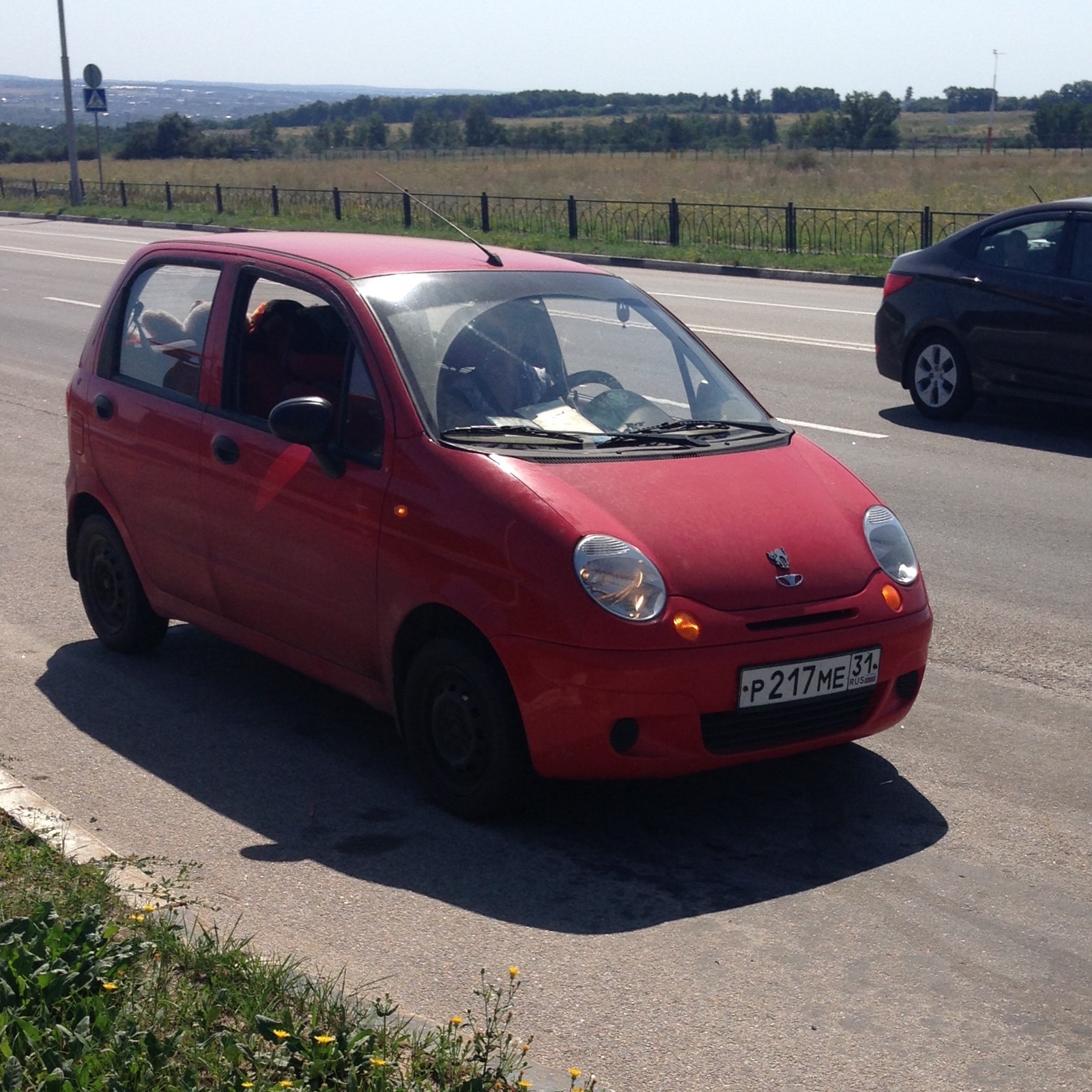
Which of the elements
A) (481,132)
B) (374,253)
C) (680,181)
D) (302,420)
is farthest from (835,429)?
(481,132)

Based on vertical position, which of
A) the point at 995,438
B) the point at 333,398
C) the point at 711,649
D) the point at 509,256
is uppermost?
the point at 509,256

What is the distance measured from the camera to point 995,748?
5.42 m

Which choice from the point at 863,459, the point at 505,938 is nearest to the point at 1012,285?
the point at 863,459

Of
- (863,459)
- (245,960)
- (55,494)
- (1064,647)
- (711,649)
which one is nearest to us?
(245,960)

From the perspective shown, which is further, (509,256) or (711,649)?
(509,256)

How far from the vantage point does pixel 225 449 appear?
18.3 ft

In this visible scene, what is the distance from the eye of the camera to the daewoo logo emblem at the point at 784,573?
4594mm

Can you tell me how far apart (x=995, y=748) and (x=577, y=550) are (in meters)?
1.86

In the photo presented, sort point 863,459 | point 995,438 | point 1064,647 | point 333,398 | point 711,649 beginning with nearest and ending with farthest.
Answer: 1. point 711,649
2. point 333,398
3. point 1064,647
4. point 863,459
5. point 995,438

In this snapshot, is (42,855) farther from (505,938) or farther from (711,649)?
(711,649)

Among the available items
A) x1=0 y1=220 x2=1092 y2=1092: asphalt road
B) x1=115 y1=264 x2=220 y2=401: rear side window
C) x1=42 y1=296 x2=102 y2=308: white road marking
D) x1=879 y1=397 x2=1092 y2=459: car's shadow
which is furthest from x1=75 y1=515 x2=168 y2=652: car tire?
x1=42 y1=296 x2=102 y2=308: white road marking

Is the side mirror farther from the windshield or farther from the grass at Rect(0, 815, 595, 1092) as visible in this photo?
the grass at Rect(0, 815, 595, 1092)

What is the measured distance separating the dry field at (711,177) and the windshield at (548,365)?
3144 cm

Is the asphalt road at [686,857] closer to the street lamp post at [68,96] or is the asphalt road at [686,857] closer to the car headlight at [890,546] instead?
the car headlight at [890,546]
